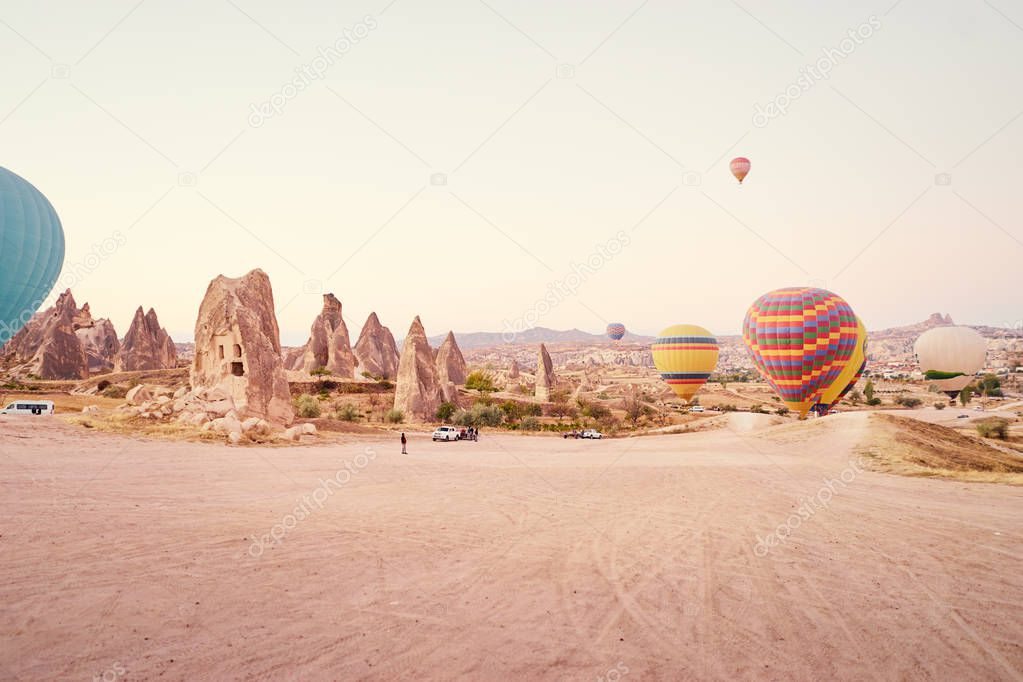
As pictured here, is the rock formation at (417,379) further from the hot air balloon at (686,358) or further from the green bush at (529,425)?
the hot air balloon at (686,358)

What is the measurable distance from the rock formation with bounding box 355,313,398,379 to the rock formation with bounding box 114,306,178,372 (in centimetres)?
2653

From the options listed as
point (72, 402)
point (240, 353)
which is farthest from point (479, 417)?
point (72, 402)

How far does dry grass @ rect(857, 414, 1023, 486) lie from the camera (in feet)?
67.5

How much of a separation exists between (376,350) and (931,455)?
63.7 meters

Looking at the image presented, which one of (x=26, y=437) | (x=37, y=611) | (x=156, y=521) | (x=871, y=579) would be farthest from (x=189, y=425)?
(x=871, y=579)

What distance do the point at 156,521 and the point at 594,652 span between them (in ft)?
26.3

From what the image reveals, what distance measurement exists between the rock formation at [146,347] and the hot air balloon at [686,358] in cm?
6507

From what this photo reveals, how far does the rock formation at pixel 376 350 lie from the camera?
7700 centimetres

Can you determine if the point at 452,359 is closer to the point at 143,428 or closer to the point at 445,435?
the point at 445,435

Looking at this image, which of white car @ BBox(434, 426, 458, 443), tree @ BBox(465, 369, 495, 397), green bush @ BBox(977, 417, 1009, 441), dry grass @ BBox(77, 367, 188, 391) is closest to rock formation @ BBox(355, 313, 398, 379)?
tree @ BBox(465, 369, 495, 397)

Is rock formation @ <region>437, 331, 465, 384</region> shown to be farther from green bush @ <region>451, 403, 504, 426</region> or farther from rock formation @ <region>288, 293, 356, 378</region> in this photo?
green bush @ <region>451, 403, 504, 426</region>

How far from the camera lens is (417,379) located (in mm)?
42625

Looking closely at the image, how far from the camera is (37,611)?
266 inches

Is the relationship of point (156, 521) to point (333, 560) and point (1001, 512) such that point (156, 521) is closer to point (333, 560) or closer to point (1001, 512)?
point (333, 560)
